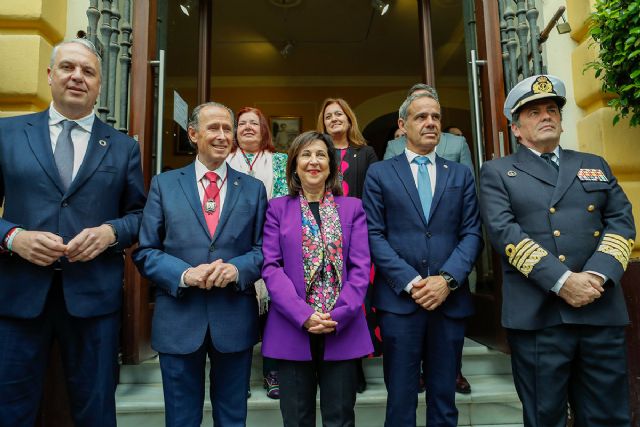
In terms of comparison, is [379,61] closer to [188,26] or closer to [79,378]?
[188,26]

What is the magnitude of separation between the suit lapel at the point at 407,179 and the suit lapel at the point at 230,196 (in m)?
0.87

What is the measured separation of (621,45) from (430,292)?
1.76 metres

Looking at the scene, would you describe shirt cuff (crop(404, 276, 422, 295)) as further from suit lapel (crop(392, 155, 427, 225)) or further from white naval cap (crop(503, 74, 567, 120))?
white naval cap (crop(503, 74, 567, 120))

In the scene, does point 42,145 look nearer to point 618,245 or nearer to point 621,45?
point 618,245

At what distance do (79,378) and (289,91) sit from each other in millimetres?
7494

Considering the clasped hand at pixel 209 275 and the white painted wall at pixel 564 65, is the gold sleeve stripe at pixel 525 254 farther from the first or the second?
the white painted wall at pixel 564 65

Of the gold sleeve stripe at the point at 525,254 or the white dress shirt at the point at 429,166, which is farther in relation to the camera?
the white dress shirt at the point at 429,166

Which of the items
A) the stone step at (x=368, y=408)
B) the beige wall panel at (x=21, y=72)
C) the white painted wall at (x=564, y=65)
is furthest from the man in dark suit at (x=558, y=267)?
the beige wall panel at (x=21, y=72)

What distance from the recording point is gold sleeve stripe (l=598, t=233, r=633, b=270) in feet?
7.32

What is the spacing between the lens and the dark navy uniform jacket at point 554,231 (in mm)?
2211

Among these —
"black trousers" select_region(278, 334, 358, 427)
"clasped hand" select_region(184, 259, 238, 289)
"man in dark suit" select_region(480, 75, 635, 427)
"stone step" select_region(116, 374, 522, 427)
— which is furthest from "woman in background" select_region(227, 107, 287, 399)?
"man in dark suit" select_region(480, 75, 635, 427)

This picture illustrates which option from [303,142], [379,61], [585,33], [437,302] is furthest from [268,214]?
[379,61]

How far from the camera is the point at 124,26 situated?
362cm

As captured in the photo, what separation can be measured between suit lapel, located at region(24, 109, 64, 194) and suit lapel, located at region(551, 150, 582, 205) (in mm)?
2327
